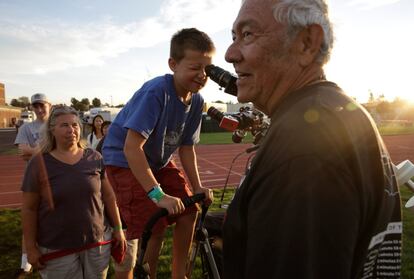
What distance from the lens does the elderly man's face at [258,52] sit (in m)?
1.12

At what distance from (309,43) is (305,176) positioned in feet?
1.80

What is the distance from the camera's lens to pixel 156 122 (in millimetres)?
2336

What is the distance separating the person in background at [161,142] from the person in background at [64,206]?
1.18ft

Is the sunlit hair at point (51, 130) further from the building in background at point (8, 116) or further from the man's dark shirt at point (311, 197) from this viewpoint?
the building in background at point (8, 116)

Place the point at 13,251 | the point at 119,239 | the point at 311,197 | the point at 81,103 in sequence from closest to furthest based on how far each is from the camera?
1. the point at 311,197
2. the point at 119,239
3. the point at 13,251
4. the point at 81,103

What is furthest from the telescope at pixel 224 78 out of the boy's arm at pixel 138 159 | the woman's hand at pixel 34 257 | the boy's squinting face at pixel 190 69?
the woman's hand at pixel 34 257

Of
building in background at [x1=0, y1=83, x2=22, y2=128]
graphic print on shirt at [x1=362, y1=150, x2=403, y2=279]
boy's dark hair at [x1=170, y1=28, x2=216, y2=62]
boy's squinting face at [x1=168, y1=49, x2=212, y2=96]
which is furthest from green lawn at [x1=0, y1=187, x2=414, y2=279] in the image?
building in background at [x1=0, y1=83, x2=22, y2=128]

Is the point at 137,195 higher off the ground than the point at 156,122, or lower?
lower

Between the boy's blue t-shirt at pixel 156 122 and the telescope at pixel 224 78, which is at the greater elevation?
the telescope at pixel 224 78

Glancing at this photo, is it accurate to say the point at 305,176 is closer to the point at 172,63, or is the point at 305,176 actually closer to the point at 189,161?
the point at 172,63

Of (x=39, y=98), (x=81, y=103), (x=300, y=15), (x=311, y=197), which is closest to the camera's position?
(x=311, y=197)

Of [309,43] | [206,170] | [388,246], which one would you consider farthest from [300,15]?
[206,170]

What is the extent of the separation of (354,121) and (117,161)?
2.07 meters

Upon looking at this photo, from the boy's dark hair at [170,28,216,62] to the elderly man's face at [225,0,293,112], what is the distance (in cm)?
119
